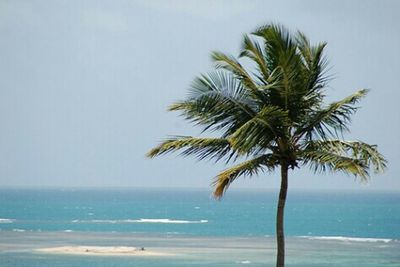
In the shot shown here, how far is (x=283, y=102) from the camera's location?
1667 cm

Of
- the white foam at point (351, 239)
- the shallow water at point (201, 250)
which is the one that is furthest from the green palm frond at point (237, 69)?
the white foam at point (351, 239)

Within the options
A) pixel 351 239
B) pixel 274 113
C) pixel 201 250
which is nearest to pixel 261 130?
pixel 274 113

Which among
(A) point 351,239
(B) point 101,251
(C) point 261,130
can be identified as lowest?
(B) point 101,251

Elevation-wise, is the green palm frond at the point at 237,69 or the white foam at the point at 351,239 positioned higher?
the green palm frond at the point at 237,69

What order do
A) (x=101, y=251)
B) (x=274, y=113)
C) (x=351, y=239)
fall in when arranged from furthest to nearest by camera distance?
(x=351, y=239)
(x=101, y=251)
(x=274, y=113)

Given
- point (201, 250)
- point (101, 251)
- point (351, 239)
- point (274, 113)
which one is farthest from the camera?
point (351, 239)

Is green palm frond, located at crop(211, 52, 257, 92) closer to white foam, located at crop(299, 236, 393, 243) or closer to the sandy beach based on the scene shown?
the sandy beach

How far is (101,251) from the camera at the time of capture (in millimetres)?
69562

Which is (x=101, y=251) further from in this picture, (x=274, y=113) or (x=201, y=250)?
(x=274, y=113)

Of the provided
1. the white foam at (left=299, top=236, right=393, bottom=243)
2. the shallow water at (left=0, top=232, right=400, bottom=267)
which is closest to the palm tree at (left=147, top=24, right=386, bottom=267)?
the shallow water at (left=0, top=232, right=400, bottom=267)

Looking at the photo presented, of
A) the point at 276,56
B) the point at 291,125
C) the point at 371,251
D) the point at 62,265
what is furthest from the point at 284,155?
the point at 371,251

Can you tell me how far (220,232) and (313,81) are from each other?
8689cm

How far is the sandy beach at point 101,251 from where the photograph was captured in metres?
67.1

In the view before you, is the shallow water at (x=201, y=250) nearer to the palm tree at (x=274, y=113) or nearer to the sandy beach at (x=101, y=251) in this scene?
the sandy beach at (x=101, y=251)
